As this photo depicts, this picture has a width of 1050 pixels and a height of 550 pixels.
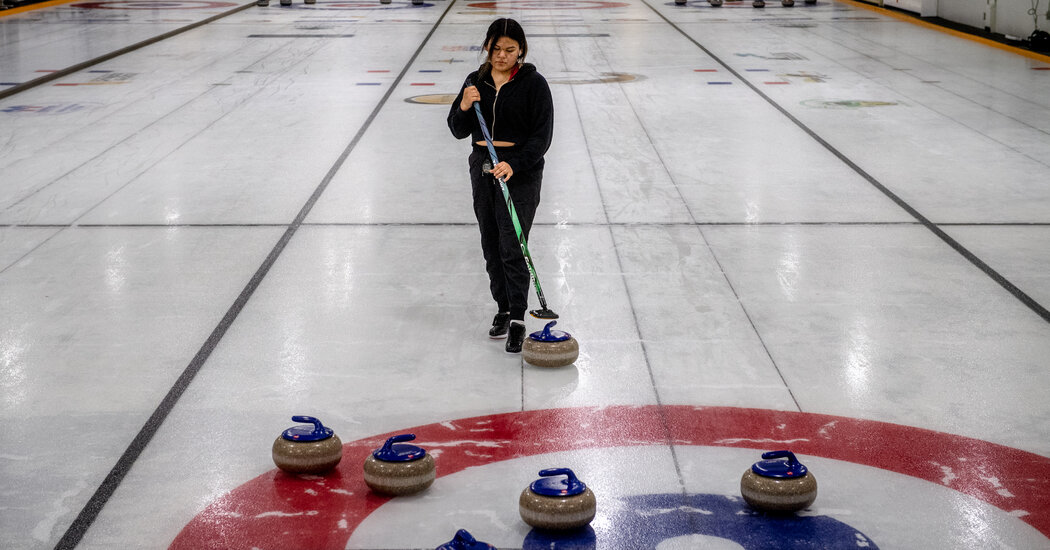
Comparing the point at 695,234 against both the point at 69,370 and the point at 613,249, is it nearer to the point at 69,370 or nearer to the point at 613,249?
the point at 613,249

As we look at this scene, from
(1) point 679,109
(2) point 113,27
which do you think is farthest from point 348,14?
(1) point 679,109

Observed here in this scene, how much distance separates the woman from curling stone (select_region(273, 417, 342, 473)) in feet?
Answer: 5.04

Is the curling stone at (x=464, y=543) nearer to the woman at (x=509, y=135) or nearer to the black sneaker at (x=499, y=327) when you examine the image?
the woman at (x=509, y=135)

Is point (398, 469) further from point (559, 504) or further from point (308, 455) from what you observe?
point (559, 504)

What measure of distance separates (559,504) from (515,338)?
1.92m

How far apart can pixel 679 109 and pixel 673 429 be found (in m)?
8.33

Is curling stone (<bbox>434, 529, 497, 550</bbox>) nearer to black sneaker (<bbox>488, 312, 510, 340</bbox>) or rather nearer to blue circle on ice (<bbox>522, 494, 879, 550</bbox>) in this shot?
blue circle on ice (<bbox>522, 494, 879, 550</bbox>)

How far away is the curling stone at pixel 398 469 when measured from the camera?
3.72 meters

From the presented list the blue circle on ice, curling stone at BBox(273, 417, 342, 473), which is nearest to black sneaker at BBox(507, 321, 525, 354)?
curling stone at BBox(273, 417, 342, 473)

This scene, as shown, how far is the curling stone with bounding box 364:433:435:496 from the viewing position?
12.2 feet

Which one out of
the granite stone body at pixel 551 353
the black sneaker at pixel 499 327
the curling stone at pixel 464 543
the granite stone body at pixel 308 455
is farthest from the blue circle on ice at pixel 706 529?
the black sneaker at pixel 499 327

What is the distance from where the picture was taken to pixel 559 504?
3447 mm

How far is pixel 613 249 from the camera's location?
7078 millimetres

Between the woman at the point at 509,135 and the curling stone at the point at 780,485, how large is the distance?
1881mm
